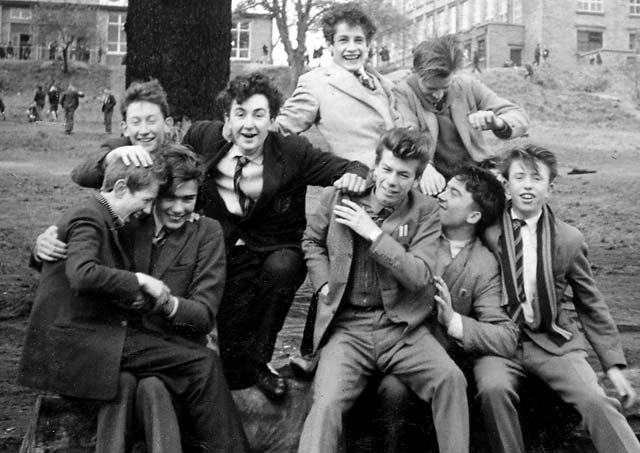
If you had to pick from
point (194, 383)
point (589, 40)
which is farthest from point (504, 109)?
point (589, 40)

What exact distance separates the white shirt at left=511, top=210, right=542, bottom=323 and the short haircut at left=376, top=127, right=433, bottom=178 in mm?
529

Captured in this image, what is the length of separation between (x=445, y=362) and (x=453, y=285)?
41cm

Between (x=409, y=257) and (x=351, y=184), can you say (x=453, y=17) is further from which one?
(x=409, y=257)

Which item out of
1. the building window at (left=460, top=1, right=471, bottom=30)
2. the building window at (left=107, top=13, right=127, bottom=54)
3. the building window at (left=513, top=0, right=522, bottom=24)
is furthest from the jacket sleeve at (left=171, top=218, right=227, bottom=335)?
the building window at (left=460, top=1, right=471, bottom=30)

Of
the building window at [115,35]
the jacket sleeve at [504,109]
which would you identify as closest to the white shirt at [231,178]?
the jacket sleeve at [504,109]

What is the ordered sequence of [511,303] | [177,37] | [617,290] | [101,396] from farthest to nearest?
1. [617,290]
2. [177,37]
3. [511,303]
4. [101,396]

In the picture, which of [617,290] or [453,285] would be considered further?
[617,290]

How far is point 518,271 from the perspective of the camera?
357 centimetres

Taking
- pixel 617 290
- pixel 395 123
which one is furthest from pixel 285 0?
pixel 395 123

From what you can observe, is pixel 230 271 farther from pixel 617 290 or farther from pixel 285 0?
pixel 285 0

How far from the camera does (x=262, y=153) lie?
3.85 metres

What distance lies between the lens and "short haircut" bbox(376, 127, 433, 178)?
3408mm

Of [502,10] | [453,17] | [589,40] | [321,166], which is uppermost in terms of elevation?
[453,17]

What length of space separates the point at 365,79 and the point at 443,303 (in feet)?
4.40
